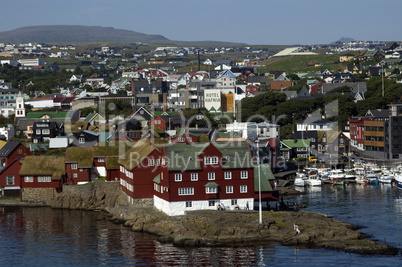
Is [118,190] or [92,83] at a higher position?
[92,83]

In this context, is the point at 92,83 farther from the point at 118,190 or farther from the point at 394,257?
the point at 394,257

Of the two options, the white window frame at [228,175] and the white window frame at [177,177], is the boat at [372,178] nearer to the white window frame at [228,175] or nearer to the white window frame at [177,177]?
the white window frame at [228,175]

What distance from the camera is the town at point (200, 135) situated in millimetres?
31203

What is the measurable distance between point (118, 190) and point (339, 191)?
519 inches

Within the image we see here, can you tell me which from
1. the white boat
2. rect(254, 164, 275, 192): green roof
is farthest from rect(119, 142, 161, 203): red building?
the white boat

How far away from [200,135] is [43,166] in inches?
508

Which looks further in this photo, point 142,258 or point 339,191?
point 339,191

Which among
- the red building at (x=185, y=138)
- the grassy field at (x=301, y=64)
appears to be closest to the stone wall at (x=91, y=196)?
the red building at (x=185, y=138)

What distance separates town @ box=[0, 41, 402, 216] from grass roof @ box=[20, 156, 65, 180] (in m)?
0.06

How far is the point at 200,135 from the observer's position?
49156 millimetres

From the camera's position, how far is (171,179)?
3042 cm

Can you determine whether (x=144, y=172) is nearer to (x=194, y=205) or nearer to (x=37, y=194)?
(x=194, y=205)

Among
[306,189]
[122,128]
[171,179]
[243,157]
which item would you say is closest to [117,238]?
[171,179]

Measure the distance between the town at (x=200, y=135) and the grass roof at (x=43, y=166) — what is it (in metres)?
0.06
